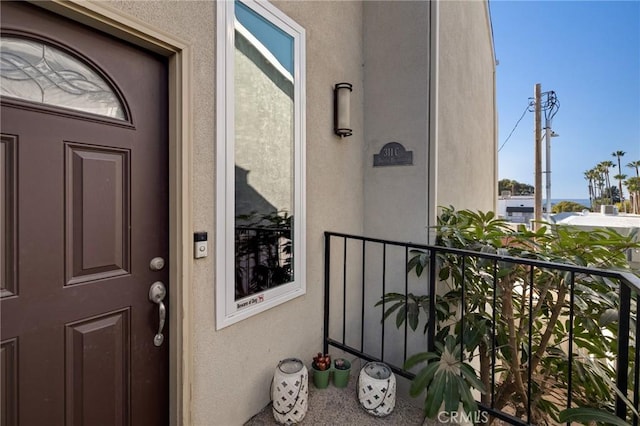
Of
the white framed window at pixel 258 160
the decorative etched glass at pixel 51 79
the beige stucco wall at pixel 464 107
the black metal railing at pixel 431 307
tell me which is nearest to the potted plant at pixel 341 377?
the black metal railing at pixel 431 307

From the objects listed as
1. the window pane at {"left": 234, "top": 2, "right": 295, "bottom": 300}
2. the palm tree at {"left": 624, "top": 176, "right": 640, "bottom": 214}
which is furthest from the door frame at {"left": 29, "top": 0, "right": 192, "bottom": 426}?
the palm tree at {"left": 624, "top": 176, "right": 640, "bottom": 214}

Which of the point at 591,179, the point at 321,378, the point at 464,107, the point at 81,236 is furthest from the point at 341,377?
the point at 591,179

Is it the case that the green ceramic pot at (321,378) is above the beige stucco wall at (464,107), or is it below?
below

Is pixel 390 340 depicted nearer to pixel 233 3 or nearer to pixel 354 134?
pixel 354 134

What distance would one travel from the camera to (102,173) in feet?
3.76

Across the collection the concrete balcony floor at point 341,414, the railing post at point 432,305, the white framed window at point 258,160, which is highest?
the white framed window at point 258,160

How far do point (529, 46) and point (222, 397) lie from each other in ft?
52.7

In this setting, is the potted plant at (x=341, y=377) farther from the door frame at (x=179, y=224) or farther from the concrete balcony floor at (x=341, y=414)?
the door frame at (x=179, y=224)

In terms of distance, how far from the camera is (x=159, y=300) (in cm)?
132

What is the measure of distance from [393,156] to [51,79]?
2.18 m

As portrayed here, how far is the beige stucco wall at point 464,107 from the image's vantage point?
2828mm

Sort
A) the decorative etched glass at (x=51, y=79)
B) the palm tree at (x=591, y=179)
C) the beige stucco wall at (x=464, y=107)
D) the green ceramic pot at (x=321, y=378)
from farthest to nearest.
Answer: the palm tree at (x=591, y=179)
the beige stucco wall at (x=464, y=107)
the green ceramic pot at (x=321, y=378)
the decorative etched glass at (x=51, y=79)

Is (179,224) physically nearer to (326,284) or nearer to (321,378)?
(326,284)

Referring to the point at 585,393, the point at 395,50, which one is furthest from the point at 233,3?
the point at 585,393
